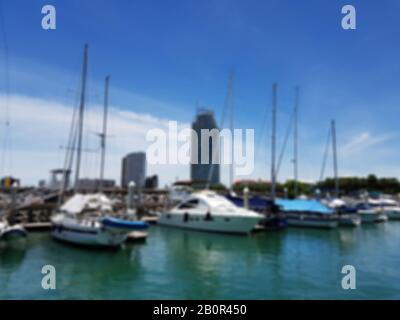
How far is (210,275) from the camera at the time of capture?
18016 mm

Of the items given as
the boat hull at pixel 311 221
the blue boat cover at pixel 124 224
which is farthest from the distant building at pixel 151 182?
the blue boat cover at pixel 124 224

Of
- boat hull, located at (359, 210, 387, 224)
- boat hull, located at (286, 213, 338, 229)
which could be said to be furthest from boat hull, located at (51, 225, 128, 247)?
boat hull, located at (359, 210, 387, 224)

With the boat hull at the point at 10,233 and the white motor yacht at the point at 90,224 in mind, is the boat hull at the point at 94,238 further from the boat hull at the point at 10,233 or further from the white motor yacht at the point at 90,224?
the boat hull at the point at 10,233

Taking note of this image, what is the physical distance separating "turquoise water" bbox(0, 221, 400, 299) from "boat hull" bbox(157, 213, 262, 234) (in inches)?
118

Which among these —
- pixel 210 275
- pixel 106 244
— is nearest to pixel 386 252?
pixel 210 275

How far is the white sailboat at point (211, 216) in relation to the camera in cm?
3400

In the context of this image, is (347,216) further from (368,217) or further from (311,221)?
(368,217)

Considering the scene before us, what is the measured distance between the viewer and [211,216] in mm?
35781

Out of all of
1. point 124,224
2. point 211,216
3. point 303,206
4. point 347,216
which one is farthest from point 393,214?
point 124,224

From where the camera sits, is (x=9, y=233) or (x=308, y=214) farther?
(x=308, y=214)

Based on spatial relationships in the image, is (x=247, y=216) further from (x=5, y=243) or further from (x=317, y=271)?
(x=5, y=243)

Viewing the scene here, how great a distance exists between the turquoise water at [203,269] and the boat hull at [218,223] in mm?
2992

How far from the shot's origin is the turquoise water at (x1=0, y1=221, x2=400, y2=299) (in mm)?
14625

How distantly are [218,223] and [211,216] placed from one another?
123 centimetres
